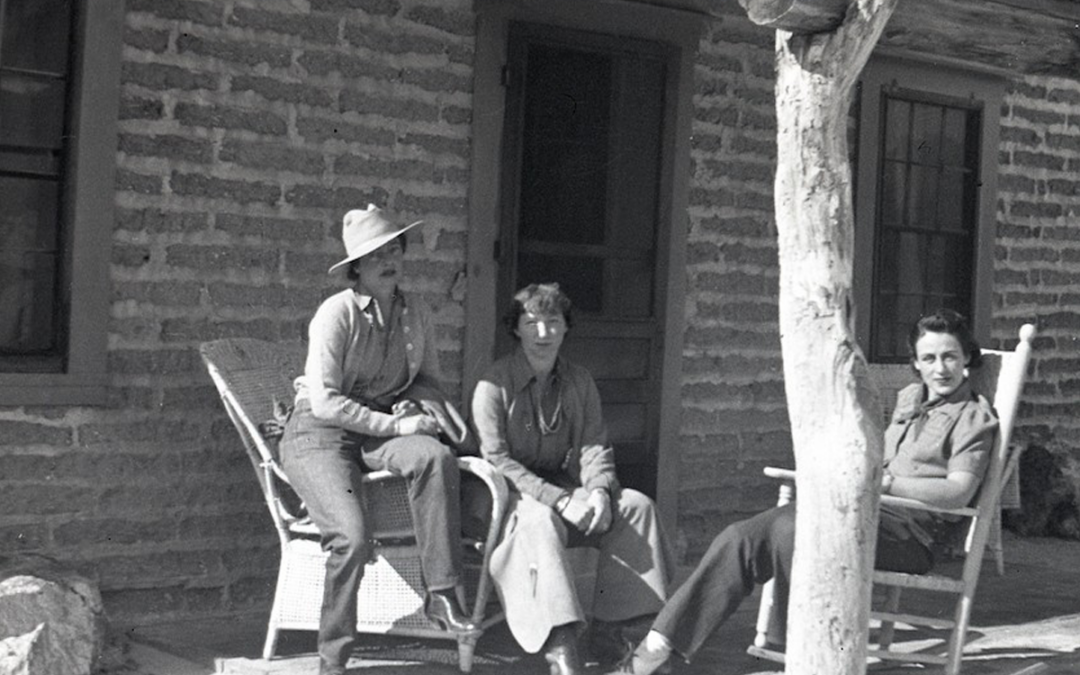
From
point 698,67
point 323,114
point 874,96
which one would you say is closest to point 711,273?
point 698,67

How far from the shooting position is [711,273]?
8852 millimetres

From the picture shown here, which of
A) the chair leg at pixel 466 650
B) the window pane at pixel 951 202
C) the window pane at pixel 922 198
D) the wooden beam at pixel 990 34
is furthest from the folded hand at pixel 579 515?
the window pane at pixel 951 202

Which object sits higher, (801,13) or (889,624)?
(801,13)

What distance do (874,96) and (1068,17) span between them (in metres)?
1.14

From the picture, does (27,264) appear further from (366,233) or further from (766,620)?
(766,620)

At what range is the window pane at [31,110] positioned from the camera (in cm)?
653

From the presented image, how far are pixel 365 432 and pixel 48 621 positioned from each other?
1.17 m

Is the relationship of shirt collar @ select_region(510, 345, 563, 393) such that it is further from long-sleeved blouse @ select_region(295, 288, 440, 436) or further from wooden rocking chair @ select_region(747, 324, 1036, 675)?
wooden rocking chair @ select_region(747, 324, 1036, 675)

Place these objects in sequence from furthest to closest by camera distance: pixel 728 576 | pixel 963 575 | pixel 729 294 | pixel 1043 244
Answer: pixel 1043 244, pixel 729 294, pixel 963 575, pixel 728 576

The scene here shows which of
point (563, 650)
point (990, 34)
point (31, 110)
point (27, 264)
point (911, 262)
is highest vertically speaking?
point (990, 34)

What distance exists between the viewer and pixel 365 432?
6.09 meters

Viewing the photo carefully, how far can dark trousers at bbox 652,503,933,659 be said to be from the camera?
230 inches

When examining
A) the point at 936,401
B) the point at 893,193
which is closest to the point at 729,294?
the point at 893,193

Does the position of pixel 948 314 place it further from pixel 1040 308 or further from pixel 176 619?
pixel 1040 308
